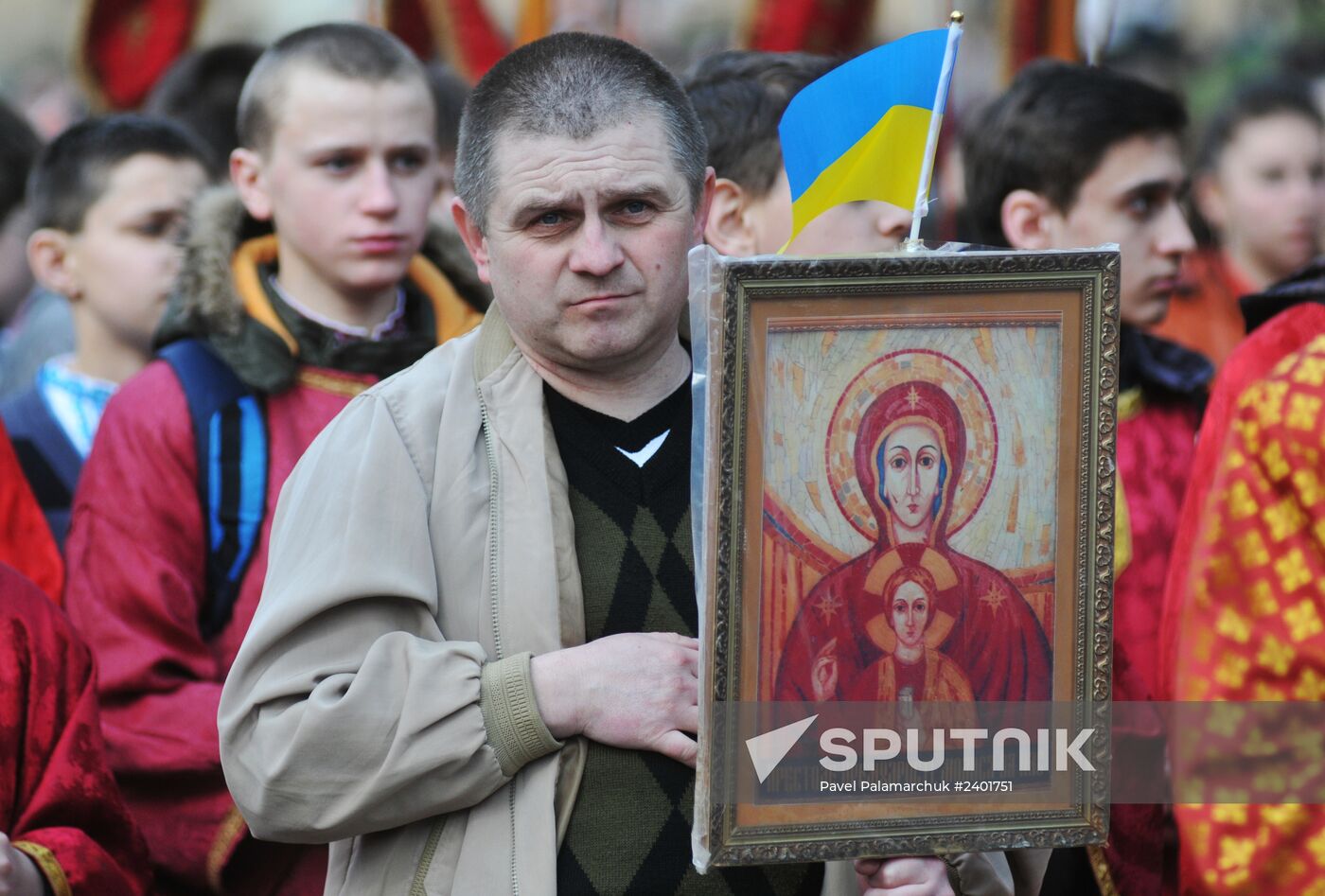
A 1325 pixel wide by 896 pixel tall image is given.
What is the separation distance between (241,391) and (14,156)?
3141mm

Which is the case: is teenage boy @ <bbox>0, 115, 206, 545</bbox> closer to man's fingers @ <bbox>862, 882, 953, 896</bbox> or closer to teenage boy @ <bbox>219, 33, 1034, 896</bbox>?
teenage boy @ <bbox>219, 33, 1034, 896</bbox>

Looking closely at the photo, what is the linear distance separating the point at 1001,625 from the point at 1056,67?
99.4 inches

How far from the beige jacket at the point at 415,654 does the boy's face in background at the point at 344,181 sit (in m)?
1.55

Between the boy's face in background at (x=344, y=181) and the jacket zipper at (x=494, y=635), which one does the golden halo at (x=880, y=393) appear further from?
the boy's face in background at (x=344, y=181)

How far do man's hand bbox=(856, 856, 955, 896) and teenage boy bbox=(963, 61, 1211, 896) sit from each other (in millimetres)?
1579

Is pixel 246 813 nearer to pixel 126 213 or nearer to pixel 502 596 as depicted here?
pixel 502 596

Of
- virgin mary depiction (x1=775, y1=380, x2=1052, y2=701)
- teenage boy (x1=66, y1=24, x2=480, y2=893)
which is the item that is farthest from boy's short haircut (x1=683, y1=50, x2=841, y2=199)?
virgin mary depiction (x1=775, y1=380, x2=1052, y2=701)

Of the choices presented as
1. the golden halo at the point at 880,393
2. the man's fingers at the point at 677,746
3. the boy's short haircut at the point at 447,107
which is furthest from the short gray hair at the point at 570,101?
the boy's short haircut at the point at 447,107

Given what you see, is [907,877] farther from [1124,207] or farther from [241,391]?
[1124,207]

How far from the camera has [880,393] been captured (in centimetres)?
229

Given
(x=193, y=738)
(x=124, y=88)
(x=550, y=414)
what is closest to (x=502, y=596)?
(x=550, y=414)

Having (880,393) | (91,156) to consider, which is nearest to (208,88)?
(91,156)

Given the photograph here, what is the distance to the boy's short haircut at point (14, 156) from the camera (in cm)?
647

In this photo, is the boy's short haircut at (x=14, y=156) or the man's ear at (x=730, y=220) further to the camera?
the boy's short haircut at (x=14, y=156)
